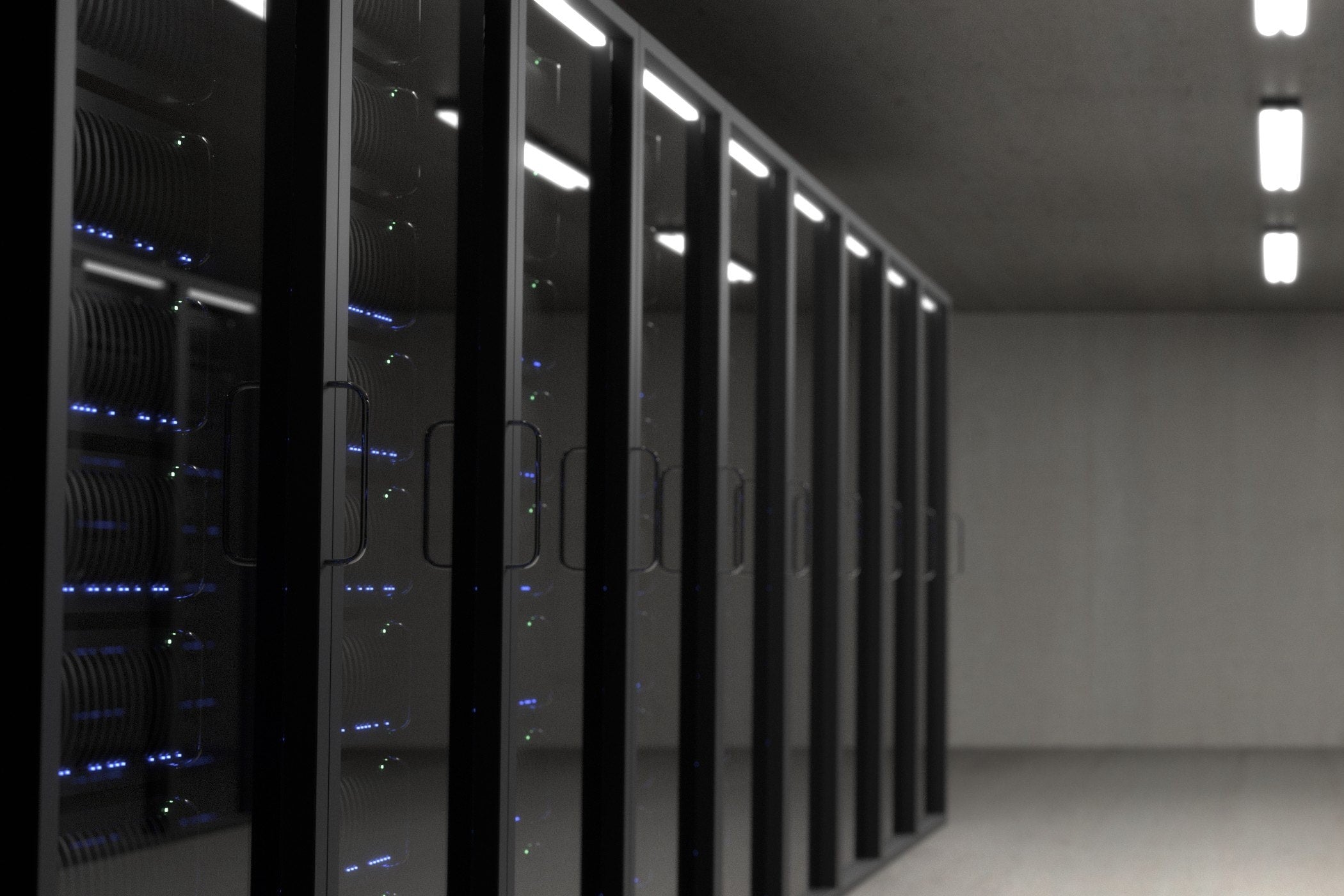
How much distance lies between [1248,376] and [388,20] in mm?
8953

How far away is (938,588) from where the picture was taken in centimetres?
731

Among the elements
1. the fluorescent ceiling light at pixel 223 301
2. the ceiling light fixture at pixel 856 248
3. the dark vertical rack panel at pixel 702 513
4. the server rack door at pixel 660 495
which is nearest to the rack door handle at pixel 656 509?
the server rack door at pixel 660 495

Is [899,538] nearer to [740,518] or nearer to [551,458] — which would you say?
[740,518]

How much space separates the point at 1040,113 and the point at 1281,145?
88 centimetres

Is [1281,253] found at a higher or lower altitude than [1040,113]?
lower

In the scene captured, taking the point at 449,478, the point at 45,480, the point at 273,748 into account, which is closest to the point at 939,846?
the point at 449,478

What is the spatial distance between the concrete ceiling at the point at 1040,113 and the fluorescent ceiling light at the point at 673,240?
771 mm

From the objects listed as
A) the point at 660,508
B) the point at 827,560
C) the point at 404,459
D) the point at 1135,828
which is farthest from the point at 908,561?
the point at 404,459

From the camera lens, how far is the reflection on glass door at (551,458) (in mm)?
3205

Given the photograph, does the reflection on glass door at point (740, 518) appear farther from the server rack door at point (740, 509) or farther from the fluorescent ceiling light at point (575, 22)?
the fluorescent ceiling light at point (575, 22)

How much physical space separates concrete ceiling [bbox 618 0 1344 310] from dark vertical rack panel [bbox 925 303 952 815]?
33.2 inches

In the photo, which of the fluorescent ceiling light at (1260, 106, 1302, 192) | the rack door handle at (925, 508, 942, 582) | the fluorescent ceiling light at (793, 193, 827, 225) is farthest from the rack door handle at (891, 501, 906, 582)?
the fluorescent ceiling light at (1260, 106, 1302, 192)

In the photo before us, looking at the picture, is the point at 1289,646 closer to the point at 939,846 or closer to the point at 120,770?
the point at 939,846

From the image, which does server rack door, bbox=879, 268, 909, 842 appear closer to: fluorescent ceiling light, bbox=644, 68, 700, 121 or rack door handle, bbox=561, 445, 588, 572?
fluorescent ceiling light, bbox=644, 68, 700, 121
